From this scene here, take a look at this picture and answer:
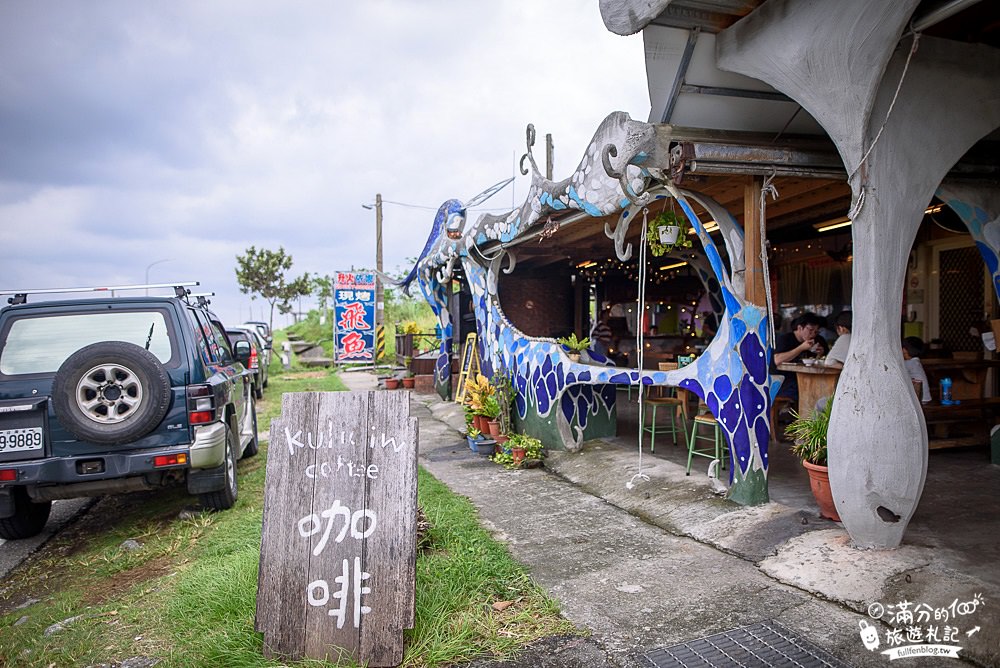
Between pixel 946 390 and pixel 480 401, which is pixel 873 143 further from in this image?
pixel 480 401

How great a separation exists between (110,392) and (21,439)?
2.29ft

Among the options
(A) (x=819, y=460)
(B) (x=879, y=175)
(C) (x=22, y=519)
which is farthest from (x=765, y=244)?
(C) (x=22, y=519)

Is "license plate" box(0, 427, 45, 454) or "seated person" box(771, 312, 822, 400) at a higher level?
"seated person" box(771, 312, 822, 400)

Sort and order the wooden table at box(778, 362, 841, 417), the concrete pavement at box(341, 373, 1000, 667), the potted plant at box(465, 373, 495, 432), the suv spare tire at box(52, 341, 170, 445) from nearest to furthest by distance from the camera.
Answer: the concrete pavement at box(341, 373, 1000, 667) < the suv spare tire at box(52, 341, 170, 445) < the wooden table at box(778, 362, 841, 417) < the potted plant at box(465, 373, 495, 432)

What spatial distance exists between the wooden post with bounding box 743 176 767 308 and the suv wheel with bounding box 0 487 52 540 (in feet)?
19.0

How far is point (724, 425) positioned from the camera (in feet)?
16.8

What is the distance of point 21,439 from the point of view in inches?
178

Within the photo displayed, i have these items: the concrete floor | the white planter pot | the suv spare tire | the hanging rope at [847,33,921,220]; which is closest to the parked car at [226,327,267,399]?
the suv spare tire

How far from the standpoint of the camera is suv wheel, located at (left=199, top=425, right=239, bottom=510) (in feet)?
17.8

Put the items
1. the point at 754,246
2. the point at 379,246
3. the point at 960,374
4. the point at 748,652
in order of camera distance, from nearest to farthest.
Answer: the point at 748,652 → the point at 754,246 → the point at 960,374 → the point at 379,246

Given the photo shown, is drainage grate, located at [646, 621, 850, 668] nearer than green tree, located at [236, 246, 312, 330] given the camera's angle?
Yes

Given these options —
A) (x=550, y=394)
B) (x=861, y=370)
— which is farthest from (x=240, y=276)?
(x=861, y=370)

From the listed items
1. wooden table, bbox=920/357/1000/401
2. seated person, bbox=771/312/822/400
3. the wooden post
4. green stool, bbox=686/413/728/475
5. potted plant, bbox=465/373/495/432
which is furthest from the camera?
potted plant, bbox=465/373/495/432

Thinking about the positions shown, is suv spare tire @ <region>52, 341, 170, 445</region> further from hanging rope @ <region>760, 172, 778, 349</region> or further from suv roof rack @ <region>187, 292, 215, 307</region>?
hanging rope @ <region>760, 172, 778, 349</region>
